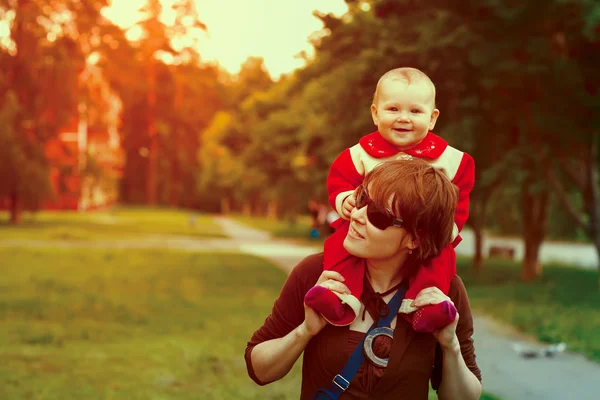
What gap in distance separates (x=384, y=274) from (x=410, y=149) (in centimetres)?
37

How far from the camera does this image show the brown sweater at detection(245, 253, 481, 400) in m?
2.42

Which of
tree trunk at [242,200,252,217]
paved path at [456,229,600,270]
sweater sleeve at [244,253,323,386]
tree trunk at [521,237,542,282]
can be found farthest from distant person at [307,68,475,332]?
tree trunk at [242,200,252,217]

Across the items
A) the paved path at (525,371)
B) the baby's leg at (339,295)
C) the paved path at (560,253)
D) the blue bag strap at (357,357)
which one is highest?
the baby's leg at (339,295)

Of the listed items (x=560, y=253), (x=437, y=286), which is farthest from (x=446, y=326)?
(x=560, y=253)

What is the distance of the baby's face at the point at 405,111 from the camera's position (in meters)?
2.46

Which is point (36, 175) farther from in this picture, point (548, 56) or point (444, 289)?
point (444, 289)

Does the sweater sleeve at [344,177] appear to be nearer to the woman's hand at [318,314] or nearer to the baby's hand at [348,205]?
the baby's hand at [348,205]

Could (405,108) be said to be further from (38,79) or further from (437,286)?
(38,79)

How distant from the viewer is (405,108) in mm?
2463

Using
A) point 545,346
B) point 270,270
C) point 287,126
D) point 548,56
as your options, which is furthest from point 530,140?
point 287,126

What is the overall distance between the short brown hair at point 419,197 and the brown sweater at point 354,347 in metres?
0.26

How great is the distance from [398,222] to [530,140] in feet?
42.9

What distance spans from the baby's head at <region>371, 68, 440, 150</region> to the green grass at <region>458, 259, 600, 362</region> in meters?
7.91

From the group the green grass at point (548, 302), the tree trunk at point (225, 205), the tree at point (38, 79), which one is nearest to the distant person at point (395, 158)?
the green grass at point (548, 302)
